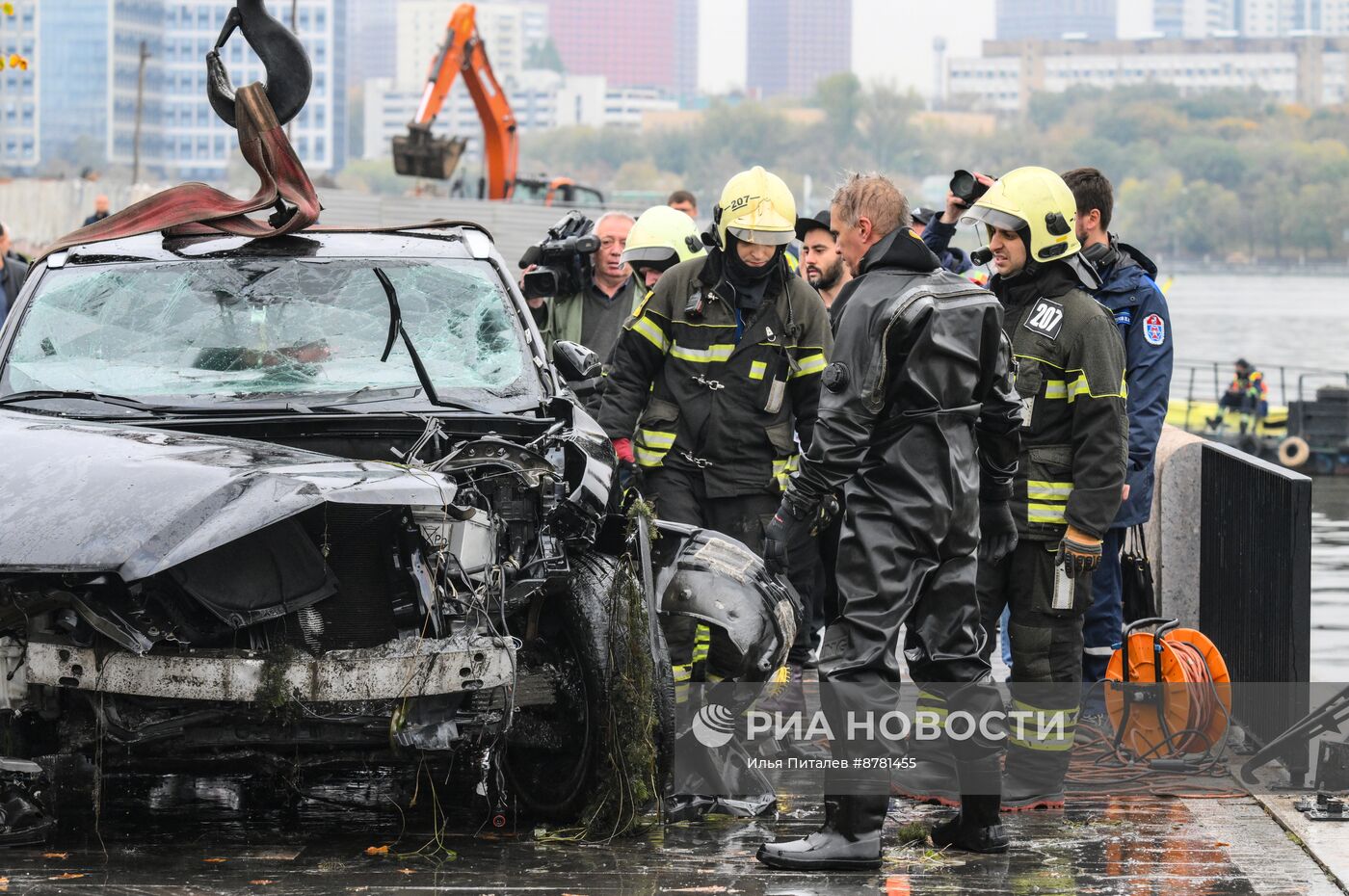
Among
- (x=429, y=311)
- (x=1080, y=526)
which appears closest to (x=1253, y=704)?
(x=1080, y=526)

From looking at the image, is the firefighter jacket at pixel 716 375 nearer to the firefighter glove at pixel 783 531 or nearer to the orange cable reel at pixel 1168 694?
the firefighter glove at pixel 783 531

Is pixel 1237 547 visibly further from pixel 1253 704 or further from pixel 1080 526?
pixel 1080 526

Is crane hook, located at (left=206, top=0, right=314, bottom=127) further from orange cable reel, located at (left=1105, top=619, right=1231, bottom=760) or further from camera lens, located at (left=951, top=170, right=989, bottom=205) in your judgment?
orange cable reel, located at (left=1105, top=619, right=1231, bottom=760)

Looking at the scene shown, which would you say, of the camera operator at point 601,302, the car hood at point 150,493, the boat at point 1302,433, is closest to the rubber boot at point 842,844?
the car hood at point 150,493

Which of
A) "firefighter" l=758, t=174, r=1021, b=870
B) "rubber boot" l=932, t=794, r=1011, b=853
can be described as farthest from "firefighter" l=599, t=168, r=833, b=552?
"rubber boot" l=932, t=794, r=1011, b=853

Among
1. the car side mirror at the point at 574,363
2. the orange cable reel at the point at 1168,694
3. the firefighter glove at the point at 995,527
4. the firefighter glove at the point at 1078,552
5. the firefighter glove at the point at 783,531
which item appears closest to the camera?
the firefighter glove at the point at 783,531

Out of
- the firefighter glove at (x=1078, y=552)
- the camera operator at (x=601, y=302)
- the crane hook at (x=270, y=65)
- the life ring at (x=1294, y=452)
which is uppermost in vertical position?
the crane hook at (x=270, y=65)

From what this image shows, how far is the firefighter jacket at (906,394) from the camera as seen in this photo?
5.47 meters

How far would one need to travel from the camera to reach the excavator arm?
32.7 metres

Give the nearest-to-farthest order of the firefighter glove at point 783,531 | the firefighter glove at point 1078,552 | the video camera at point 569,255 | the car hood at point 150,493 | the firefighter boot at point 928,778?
the car hood at point 150,493 → the firefighter glove at point 783,531 → the firefighter glove at point 1078,552 → the firefighter boot at point 928,778 → the video camera at point 569,255

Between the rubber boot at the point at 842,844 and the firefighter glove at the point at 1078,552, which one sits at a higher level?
the firefighter glove at the point at 1078,552

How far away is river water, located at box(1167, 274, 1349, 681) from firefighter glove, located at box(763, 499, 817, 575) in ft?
14.4

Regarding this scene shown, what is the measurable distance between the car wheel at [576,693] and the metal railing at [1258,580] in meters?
2.44

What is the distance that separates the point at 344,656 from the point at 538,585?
2.05 ft
